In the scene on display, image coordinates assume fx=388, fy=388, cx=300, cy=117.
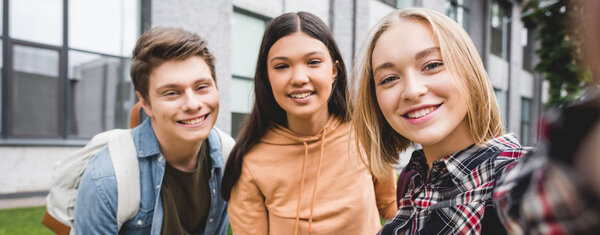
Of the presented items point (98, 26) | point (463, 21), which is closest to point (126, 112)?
point (98, 26)

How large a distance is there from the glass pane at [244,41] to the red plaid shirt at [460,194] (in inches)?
278

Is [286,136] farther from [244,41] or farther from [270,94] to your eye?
[244,41]

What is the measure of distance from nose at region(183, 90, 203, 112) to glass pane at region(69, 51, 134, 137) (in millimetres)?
5857

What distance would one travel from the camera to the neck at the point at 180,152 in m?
2.53

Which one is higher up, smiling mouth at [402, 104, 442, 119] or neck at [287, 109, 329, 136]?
smiling mouth at [402, 104, 442, 119]

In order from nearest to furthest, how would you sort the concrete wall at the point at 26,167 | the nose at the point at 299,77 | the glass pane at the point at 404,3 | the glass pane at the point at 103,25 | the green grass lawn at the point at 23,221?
the nose at the point at 299,77
the green grass lawn at the point at 23,221
the concrete wall at the point at 26,167
the glass pane at the point at 103,25
the glass pane at the point at 404,3

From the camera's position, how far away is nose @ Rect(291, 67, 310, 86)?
1.99 meters

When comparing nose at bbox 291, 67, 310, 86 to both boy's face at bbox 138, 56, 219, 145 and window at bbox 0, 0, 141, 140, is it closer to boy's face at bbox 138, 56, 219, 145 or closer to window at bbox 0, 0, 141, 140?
boy's face at bbox 138, 56, 219, 145

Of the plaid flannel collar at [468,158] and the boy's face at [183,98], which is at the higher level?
the boy's face at [183,98]

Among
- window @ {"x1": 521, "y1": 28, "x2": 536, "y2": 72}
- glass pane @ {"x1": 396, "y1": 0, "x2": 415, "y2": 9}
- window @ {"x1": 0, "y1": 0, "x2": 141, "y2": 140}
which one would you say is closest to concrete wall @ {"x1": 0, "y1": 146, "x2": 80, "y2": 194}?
window @ {"x1": 0, "y1": 0, "x2": 141, "y2": 140}

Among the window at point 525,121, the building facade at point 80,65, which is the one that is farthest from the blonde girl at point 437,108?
the window at point 525,121

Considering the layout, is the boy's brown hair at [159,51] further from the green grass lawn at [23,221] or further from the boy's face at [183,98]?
the green grass lawn at [23,221]

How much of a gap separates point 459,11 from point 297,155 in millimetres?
15922

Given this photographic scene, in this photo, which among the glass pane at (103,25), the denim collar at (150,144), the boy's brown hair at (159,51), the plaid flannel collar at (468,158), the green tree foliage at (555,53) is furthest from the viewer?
the green tree foliage at (555,53)
